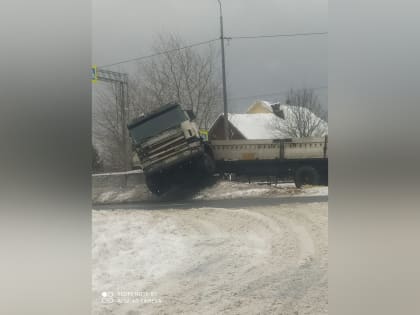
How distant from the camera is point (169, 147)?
2.60 meters

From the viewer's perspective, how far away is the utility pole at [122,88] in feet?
8.29

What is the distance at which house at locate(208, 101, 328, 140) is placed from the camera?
2.34 meters

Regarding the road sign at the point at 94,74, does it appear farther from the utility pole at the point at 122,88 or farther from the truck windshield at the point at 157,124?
the truck windshield at the point at 157,124

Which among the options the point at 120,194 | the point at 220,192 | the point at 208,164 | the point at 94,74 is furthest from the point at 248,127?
the point at 94,74

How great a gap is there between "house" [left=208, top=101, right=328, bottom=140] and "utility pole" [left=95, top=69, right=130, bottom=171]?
74cm

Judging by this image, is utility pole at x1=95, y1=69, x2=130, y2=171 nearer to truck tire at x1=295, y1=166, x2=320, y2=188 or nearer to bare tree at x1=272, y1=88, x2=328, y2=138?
bare tree at x1=272, y1=88, x2=328, y2=138

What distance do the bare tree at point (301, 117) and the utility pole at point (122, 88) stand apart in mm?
1035

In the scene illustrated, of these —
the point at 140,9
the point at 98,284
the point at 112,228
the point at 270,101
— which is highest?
the point at 140,9

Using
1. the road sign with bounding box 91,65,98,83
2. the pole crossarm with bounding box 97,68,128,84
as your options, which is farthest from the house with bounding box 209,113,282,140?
the road sign with bounding box 91,65,98,83

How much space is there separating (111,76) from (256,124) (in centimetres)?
107
